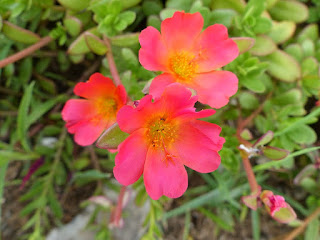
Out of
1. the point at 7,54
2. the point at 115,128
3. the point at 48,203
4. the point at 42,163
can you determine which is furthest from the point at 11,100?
the point at 115,128

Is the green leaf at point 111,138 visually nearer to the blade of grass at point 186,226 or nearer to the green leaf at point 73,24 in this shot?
the green leaf at point 73,24

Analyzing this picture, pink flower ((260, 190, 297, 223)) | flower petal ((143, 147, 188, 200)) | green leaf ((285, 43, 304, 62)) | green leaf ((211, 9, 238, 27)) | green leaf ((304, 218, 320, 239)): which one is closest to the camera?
flower petal ((143, 147, 188, 200))

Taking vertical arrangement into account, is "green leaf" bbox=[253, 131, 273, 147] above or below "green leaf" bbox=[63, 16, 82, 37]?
below

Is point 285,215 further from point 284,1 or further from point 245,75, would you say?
point 284,1

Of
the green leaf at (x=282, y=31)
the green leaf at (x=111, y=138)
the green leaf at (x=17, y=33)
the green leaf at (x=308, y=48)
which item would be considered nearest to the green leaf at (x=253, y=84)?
the green leaf at (x=282, y=31)

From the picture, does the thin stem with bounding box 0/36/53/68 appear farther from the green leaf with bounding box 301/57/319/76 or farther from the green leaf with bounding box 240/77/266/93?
the green leaf with bounding box 301/57/319/76

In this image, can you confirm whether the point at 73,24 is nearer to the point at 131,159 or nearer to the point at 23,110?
the point at 23,110

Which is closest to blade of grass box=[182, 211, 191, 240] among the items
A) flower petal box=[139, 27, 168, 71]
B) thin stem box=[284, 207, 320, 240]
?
thin stem box=[284, 207, 320, 240]
